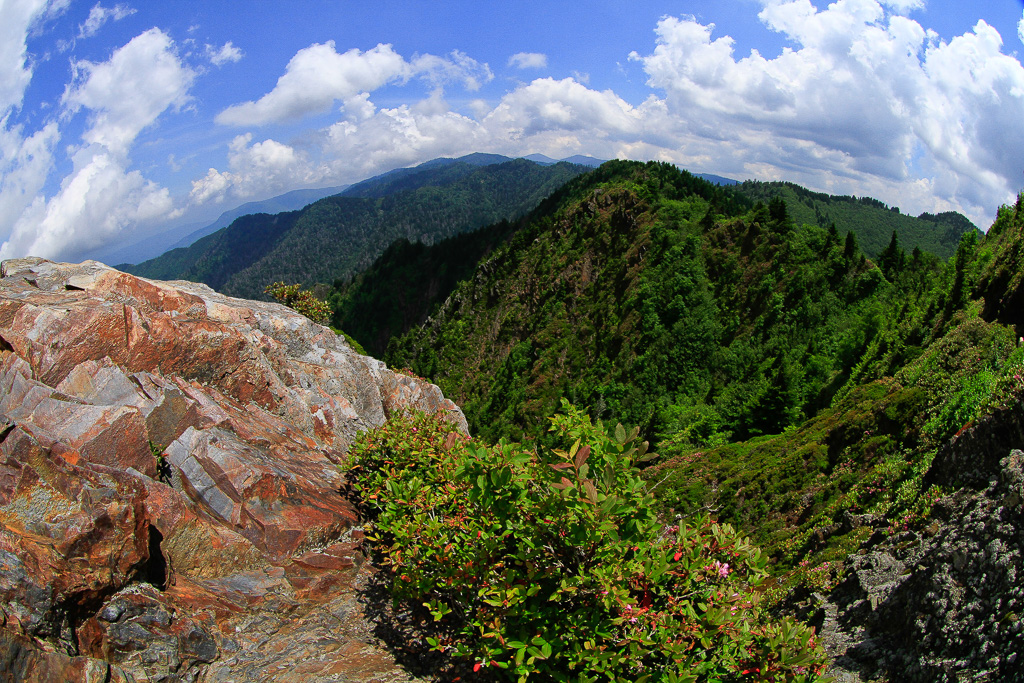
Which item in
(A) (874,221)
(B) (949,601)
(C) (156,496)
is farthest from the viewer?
(A) (874,221)

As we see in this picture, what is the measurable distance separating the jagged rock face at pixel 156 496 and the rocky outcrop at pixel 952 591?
6.44 metres

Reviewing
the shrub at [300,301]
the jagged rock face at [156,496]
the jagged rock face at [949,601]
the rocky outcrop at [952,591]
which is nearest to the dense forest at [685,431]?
the rocky outcrop at [952,591]

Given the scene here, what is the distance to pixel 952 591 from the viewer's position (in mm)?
6129

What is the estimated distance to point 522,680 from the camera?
421cm

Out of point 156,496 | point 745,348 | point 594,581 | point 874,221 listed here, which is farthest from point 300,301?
point 874,221

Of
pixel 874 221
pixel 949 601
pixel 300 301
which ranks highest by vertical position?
pixel 874 221

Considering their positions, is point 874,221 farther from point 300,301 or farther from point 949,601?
point 949,601

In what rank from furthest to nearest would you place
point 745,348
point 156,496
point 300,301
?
point 745,348 < point 300,301 < point 156,496

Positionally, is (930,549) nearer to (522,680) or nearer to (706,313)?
(522,680)

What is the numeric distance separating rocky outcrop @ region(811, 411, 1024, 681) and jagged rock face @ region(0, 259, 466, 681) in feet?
21.1

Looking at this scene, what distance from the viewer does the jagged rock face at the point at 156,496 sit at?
5746 mm

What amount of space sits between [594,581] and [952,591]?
489 centimetres

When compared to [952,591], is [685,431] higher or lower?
lower

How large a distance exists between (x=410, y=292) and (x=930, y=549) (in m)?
123
